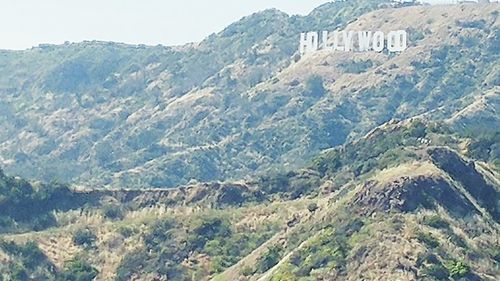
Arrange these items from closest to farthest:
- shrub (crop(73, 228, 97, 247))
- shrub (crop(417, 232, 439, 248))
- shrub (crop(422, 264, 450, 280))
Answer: shrub (crop(422, 264, 450, 280)) → shrub (crop(417, 232, 439, 248)) → shrub (crop(73, 228, 97, 247))

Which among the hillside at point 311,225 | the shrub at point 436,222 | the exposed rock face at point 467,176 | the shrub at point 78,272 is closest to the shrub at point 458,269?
the hillside at point 311,225

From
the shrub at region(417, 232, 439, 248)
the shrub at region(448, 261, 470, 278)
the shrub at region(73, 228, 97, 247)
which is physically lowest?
the shrub at region(73, 228, 97, 247)


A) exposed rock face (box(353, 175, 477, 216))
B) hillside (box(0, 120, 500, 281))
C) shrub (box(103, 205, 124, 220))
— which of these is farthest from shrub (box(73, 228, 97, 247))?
exposed rock face (box(353, 175, 477, 216))

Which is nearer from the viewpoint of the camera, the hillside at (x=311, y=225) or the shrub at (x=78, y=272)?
the hillside at (x=311, y=225)

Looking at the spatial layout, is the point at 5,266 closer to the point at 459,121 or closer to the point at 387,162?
the point at 387,162

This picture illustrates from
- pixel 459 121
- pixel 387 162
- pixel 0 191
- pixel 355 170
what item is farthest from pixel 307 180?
pixel 459 121

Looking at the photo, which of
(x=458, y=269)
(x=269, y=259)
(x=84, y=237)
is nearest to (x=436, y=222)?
(x=458, y=269)

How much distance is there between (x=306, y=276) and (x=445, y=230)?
13.5 m

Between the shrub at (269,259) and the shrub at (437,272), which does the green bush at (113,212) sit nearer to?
the shrub at (269,259)

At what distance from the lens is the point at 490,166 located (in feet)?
357

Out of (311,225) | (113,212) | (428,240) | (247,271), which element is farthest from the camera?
(113,212)

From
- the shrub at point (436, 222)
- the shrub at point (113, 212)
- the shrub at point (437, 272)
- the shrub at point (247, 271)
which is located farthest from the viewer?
the shrub at point (113, 212)

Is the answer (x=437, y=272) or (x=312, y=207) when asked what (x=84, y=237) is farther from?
(x=437, y=272)

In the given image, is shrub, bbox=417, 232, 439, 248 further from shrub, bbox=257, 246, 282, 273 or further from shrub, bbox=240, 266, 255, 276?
shrub, bbox=240, 266, 255, 276
